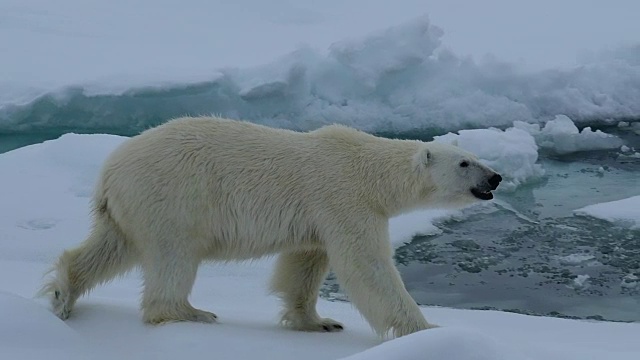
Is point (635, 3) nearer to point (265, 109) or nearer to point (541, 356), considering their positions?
point (265, 109)

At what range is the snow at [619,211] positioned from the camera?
667cm

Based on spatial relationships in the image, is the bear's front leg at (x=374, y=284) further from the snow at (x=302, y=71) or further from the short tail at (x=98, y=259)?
the snow at (x=302, y=71)

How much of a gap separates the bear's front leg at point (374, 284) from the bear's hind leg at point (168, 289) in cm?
59

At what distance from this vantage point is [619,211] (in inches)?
268

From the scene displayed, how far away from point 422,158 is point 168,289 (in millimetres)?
1222

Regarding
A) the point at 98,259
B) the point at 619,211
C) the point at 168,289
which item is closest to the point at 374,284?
the point at 168,289

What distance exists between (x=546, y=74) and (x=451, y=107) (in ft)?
5.48

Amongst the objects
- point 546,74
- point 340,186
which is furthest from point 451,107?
point 340,186

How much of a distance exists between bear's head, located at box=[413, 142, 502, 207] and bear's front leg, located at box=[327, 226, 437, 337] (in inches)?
17.0

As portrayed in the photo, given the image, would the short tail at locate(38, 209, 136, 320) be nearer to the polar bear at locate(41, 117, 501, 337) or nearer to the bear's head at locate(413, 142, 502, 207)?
the polar bear at locate(41, 117, 501, 337)

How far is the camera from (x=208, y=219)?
3.68m

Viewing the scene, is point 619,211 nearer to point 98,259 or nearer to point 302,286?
point 302,286

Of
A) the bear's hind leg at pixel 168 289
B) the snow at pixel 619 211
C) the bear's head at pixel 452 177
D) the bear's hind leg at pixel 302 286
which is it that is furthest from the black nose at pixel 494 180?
the snow at pixel 619 211

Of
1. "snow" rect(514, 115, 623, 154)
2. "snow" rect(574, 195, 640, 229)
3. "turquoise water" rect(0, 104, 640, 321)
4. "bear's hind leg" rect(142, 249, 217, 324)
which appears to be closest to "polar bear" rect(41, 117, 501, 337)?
"bear's hind leg" rect(142, 249, 217, 324)
